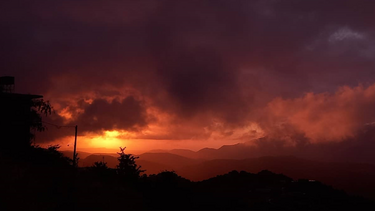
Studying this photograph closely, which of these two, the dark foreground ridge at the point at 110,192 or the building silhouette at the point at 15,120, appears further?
the building silhouette at the point at 15,120

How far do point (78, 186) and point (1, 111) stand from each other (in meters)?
19.6

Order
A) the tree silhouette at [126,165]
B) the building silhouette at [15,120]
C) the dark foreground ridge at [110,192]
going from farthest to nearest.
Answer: the tree silhouette at [126,165], the building silhouette at [15,120], the dark foreground ridge at [110,192]

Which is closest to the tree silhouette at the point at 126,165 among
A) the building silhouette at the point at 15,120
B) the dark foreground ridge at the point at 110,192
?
the dark foreground ridge at the point at 110,192

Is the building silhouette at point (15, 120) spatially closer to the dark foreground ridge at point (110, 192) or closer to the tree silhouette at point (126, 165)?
the dark foreground ridge at point (110, 192)

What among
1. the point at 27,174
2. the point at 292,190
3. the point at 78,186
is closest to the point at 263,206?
the point at 292,190

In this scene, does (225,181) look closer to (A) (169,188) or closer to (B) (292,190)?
(B) (292,190)

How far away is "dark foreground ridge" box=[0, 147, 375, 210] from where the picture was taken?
95.8ft

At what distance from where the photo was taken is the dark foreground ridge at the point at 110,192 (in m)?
29.2

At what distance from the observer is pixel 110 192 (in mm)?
39031

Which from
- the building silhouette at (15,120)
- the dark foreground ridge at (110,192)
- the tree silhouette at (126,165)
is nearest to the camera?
the dark foreground ridge at (110,192)

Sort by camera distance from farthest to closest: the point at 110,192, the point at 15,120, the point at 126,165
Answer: the point at 126,165
the point at 15,120
the point at 110,192

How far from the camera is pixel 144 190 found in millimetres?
44688

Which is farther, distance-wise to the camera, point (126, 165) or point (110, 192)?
point (126, 165)

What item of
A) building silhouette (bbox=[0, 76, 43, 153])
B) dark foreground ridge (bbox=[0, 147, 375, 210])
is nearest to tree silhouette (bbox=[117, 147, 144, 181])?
dark foreground ridge (bbox=[0, 147, 375, 210])
